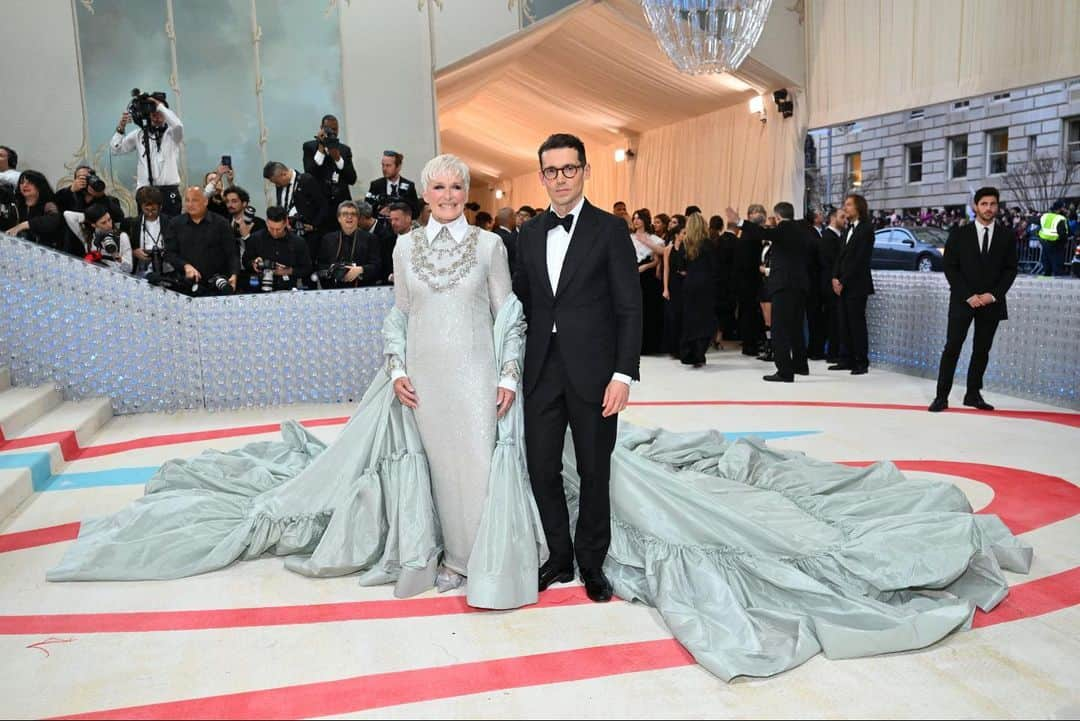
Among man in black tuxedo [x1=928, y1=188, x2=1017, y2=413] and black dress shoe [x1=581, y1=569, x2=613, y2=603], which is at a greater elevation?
man in black tuxedo [x1=928, y1=188, x2=1017, y2=413]

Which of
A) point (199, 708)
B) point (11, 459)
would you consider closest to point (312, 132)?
point (11, 459)

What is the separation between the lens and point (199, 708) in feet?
8.17

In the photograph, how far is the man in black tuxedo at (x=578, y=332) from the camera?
2973 millimetres

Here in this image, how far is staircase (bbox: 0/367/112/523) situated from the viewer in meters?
4.66

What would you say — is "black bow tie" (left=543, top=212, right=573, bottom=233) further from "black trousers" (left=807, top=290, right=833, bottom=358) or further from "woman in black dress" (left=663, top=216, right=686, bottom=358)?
"black trousers" (left=807, top=290, right=833, bottom=358)

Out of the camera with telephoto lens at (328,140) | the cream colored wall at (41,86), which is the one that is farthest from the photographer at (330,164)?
the cream colored wall at (41,86)

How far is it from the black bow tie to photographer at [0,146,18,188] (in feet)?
21.1

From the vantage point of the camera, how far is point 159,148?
25.9ft

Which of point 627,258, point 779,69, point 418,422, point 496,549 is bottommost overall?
point 496,549

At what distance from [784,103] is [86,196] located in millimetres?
7789

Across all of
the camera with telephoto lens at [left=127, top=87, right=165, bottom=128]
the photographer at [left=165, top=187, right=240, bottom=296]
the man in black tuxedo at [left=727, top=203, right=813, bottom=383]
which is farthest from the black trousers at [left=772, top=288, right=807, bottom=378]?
the camera with telephoto lens at [left=127, top=87, right=165, bottom=128]

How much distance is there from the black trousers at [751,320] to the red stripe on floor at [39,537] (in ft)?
23.6

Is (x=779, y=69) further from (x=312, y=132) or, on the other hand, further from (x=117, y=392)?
(x=117, y=392)

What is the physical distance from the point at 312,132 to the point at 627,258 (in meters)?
8.28
